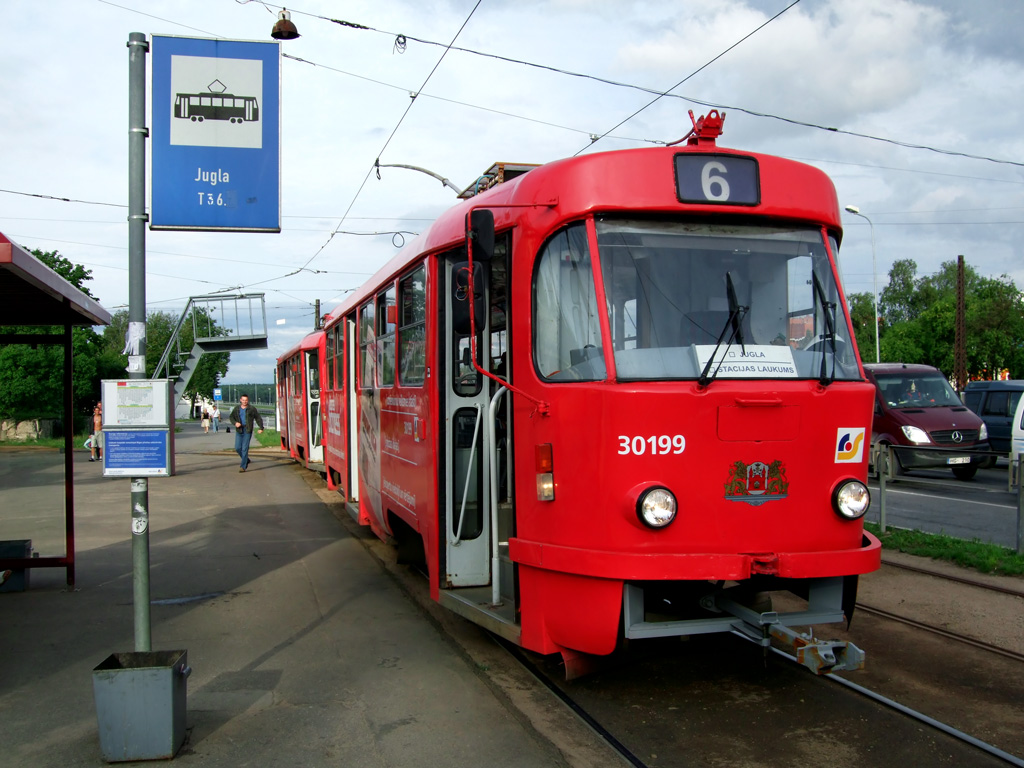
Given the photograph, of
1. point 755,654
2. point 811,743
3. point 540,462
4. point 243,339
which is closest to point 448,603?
point 540,462

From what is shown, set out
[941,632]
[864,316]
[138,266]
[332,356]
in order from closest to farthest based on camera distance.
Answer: [138,266], [941,632], [332,356], [864,316]

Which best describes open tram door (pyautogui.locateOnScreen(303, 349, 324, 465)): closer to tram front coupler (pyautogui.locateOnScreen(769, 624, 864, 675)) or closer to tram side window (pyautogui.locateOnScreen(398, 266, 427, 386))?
tram side window (pyautogui.locateOnScreen(398, 266, 427, 386))

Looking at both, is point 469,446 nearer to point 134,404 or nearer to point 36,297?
point 134,404

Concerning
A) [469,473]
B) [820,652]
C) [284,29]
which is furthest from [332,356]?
[820,652]

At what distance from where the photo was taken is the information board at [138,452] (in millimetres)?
4551

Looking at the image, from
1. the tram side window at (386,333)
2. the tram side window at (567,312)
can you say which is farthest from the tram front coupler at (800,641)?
the tram side window at (386,333)

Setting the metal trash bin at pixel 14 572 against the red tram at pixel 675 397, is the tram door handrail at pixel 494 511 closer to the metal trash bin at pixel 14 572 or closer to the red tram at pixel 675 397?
the red tram at pixel 675 397

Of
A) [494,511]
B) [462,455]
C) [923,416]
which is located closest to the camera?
[494,511]

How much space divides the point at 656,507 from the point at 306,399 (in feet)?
53.4

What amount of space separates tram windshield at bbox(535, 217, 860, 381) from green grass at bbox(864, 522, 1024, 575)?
181 inches

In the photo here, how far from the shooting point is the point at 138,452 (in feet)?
15.1

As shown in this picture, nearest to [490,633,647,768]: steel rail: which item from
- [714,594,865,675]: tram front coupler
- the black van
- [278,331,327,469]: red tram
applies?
[714,594,865,675]: tram front coupler

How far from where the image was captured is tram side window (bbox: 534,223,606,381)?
481 centimetres

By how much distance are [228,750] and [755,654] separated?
11.3ft
